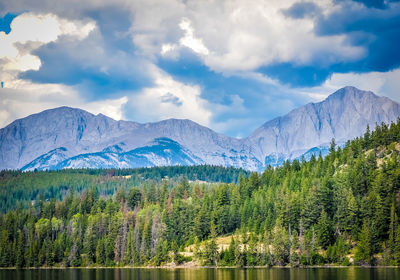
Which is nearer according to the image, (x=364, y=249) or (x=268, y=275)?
(x=268, y=275)

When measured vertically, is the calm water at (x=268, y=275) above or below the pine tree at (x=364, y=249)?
below

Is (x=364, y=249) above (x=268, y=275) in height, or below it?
above

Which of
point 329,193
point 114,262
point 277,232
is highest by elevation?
point 329,193

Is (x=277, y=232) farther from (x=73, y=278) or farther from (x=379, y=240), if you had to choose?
(x=73, y=278)

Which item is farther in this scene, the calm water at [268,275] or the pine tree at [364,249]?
the pine tree at [364,249]

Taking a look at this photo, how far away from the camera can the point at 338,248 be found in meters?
155

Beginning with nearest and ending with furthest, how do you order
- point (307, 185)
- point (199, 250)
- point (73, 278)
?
point (73, 278)
point (199, 250)
point (307, 185)

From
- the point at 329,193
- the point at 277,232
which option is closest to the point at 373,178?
the point at 329,193

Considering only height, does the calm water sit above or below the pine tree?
below

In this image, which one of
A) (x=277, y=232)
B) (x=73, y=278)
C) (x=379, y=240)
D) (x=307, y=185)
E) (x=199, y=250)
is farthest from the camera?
(x=307, y=185)

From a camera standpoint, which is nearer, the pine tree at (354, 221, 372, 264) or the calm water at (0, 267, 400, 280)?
A: the calm water at (0, 267, 400, 280)

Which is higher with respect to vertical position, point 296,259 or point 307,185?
point 307,185

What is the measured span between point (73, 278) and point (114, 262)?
62913 millimetres

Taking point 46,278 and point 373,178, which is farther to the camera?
point 373,178
